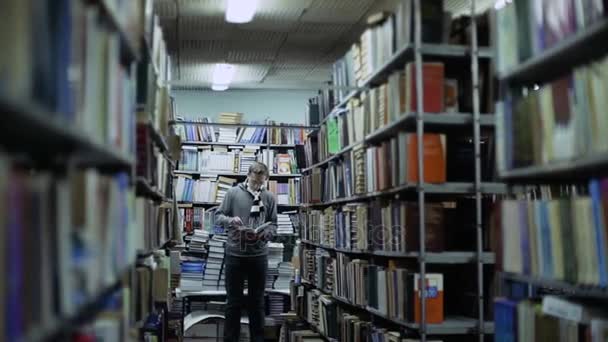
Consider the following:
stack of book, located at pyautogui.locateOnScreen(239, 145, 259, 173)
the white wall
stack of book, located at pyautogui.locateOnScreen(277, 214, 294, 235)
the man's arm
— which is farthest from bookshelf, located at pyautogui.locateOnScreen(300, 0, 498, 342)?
the white wall

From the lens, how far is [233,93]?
9781 millimetres

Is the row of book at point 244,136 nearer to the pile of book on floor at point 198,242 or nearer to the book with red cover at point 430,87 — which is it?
the pile of book on floor at point 198,242

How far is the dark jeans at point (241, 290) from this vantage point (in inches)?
239

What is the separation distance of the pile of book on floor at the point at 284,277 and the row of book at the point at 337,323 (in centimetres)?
129

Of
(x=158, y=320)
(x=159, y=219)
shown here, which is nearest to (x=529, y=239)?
(x=159, y=219)

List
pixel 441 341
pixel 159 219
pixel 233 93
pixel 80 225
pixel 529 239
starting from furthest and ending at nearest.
Result: pixel 233 93, pixel 159 219, pixel 441 341, pixel 529 239, pixel 80 225

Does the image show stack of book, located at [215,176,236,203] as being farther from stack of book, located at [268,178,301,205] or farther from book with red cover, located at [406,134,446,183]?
book with red cover, located at [406,134,446,183]

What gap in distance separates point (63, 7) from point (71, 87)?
168mm

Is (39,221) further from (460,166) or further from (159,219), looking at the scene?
(159,219)

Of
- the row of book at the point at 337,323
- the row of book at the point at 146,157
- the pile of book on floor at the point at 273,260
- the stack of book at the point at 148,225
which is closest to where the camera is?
the stack of book at the point at 148,225

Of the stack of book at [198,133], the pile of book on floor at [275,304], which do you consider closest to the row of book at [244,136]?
the stack of book at [198,133]

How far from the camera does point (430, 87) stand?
377 cm

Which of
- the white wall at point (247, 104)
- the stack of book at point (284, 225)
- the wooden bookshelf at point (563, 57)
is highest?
the white wall at point (247, 104)

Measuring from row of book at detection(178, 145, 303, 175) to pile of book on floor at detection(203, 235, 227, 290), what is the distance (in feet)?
2.84
